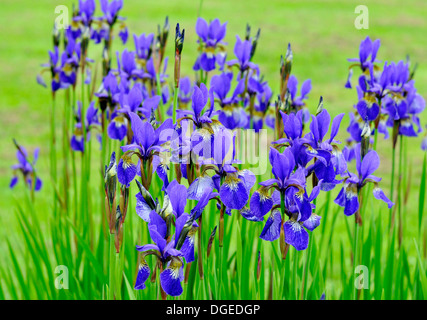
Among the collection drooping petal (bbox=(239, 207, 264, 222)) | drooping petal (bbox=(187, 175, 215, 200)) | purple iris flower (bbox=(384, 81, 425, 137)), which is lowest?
drooping petal (bbox=(239, 207, 264, 222))

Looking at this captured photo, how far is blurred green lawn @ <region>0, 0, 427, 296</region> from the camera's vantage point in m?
11.0

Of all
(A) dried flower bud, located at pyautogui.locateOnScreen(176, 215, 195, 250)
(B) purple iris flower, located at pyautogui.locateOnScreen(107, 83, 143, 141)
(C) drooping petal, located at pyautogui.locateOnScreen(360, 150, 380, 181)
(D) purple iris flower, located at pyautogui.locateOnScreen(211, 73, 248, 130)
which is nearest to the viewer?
(A) dried flower bud, located at pyautogui.locateOnScreen(176, 215, 195, 250)

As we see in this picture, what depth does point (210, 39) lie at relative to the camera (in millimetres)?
3748

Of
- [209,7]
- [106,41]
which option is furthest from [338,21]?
[106,41]

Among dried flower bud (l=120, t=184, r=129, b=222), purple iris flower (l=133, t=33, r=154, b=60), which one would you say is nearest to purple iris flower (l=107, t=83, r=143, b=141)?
purple iris flower (l=133, t=33, r=154, b=60)

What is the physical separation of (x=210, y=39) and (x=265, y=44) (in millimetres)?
15195

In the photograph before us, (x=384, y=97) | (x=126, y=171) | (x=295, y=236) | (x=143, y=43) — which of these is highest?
(x=143, y=43)

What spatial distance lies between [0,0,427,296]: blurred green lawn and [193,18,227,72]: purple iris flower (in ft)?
14.6

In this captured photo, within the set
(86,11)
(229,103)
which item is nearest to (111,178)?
(229,103)

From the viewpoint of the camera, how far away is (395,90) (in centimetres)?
312

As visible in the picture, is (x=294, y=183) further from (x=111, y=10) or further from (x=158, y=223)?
(x=111, y=10)

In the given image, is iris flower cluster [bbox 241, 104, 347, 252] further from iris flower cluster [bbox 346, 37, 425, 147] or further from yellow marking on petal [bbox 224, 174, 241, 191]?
iris flower cluster [bbox 346, 37, 425, 147]

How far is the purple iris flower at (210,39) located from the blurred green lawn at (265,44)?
445 cm

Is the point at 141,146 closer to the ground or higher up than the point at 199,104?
closer to the ground
